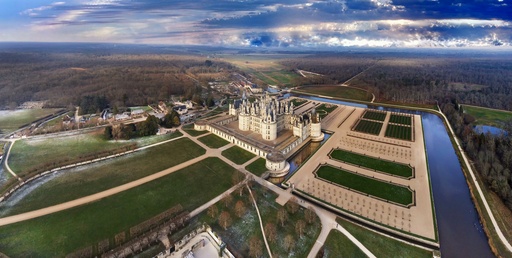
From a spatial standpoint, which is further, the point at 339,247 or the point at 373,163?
the point at 373,163

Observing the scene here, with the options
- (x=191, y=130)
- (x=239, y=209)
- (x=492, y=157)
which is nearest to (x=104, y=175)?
(x=191, y=130)

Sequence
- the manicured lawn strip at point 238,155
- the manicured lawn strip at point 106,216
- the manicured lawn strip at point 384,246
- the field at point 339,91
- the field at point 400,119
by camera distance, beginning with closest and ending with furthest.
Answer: the manicured lawn strip at point 384,246 < the manicured lawn strip at point 106,216 < the manicured lawn strip at point 238,155 < the field at point 400,119 < the field at point 339,91

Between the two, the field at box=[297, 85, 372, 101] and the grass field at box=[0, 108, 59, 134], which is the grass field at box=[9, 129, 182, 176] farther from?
the field at box=[297, 85, 372, 101]

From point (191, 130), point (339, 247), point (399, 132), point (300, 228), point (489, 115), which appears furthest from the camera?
point (489, 115)

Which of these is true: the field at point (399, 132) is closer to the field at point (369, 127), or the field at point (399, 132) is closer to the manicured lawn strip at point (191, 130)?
the field at point (369, 127)

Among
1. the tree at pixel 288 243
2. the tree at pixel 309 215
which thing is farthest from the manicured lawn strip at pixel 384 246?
the tree at pixel 288 243

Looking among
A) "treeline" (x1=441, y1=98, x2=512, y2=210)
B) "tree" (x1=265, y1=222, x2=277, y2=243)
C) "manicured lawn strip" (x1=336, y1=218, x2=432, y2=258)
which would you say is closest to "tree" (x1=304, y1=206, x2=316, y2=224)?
"manicured lawn strip" (x1=336, y1=218, x2=432, y2=258)

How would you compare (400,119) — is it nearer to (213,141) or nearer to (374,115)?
(374,115)
